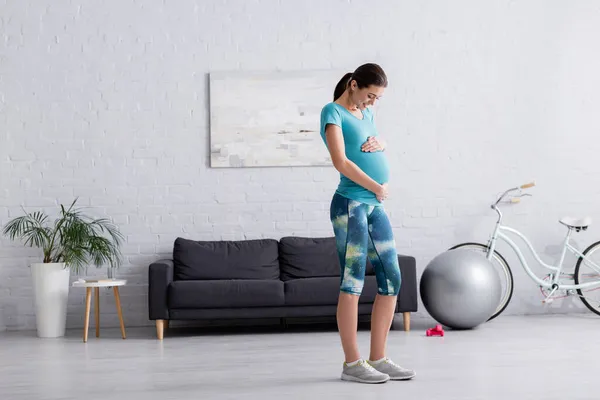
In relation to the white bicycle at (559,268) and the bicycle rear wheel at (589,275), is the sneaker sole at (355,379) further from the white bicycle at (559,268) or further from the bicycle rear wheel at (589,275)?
the bicycle rear wheel at (589,275)

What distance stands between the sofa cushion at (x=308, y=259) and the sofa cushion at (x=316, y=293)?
1.20 feet

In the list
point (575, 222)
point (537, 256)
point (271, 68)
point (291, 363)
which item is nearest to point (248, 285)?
point (291, 363)

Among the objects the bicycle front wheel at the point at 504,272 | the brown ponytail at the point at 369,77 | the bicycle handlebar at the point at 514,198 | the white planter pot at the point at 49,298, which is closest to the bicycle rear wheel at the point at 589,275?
the bicycle front wheel at the point at 504,272

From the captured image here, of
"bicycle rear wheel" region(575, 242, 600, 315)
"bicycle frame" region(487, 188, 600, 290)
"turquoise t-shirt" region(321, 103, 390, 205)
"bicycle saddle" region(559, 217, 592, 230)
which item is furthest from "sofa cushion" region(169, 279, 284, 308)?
"bicycle rear wheel" region(575, 242, 600, 315)

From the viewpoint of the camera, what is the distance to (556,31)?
6.95 metres

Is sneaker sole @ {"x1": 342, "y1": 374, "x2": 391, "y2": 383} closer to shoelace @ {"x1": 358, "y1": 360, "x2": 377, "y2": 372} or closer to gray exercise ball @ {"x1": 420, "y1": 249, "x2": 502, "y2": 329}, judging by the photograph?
shoelace @ {"x1": 358, "y1": 360, "x2": 377, "y2": 372}

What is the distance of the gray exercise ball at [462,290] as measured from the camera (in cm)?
570

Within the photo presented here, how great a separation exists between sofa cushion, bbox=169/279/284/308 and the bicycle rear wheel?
253cm

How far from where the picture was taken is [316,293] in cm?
588

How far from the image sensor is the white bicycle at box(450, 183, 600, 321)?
6.50 m

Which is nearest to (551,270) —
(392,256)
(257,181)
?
(257,181)

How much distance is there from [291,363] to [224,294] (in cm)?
145

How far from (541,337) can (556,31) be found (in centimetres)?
290

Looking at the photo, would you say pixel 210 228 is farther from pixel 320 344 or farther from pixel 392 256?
pixel 392 256
